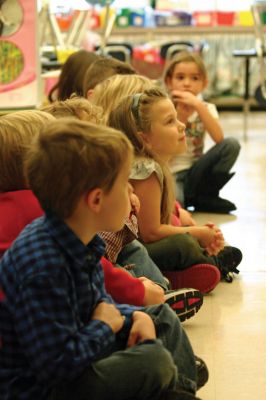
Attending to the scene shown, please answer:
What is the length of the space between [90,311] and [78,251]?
129mm

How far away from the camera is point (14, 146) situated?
1.58 m

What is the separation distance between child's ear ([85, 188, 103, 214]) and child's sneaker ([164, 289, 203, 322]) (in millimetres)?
654

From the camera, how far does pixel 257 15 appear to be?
5.77 m

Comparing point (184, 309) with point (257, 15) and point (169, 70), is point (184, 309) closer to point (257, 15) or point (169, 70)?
point (169, 70)

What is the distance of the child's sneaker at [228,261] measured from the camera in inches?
101

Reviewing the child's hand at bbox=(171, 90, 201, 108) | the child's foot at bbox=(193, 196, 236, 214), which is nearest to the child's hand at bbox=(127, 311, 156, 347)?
the child's hand at bbox=(171, 90, 201, 108)

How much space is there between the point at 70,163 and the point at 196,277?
1147mm

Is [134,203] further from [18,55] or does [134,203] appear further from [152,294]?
[18,55]

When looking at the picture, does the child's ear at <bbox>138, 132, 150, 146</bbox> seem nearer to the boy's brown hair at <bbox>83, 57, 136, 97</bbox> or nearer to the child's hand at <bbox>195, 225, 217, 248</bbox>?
the child's hand at <bbox>195, 225, 217, 248</bbox>

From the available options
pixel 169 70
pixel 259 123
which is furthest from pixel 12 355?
pixel 259 123

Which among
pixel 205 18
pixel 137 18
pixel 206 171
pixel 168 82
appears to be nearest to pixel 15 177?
pixel 206 171

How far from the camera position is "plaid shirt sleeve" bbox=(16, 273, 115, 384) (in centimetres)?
127

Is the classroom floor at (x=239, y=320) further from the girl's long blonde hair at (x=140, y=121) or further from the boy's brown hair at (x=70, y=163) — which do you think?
the boy's brown hair at (x=70, y=163)

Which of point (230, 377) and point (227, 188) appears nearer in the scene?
point (230, 377)
